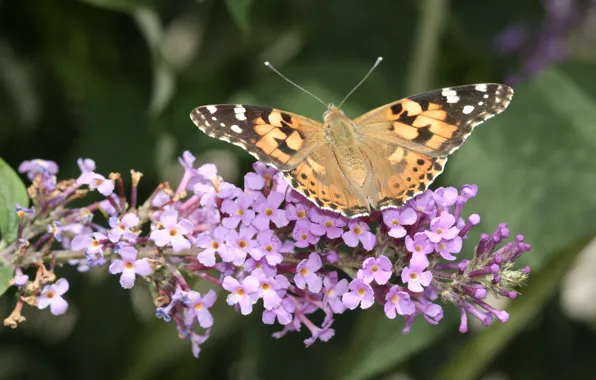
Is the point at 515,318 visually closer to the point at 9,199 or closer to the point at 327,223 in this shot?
the point at 327,223

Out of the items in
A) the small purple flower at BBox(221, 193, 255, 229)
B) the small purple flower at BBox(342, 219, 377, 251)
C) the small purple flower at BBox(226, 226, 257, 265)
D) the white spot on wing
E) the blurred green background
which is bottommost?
the blurred green background

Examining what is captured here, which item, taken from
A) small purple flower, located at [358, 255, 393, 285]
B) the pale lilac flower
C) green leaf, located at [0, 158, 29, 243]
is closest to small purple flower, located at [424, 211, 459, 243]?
small purple flower, located at [358, 255, 393, 285]

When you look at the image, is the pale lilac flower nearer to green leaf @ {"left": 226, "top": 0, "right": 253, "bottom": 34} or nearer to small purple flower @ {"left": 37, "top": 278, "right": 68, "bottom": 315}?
small purple flower @ {"left": 37, "top": 278, "right": 68, "bottom": 315}

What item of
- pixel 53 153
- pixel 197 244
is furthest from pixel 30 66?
pixel 197 244

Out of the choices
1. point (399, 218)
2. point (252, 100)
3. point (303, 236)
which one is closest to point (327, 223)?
point (303, 236)

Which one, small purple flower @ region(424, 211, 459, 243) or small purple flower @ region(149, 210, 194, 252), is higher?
small purple flower @ region(424, 211, 459, 243)

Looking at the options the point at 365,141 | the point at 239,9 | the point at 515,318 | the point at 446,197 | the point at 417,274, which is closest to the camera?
the point at 417,274
